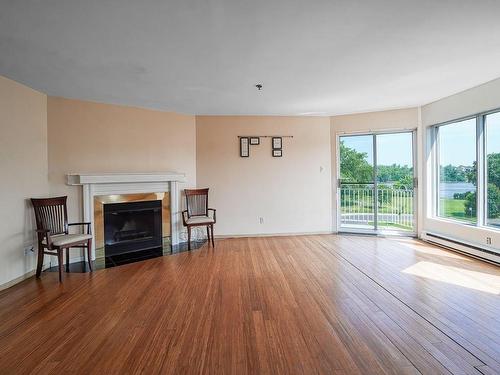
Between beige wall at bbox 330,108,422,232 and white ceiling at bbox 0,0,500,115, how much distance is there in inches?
37.0

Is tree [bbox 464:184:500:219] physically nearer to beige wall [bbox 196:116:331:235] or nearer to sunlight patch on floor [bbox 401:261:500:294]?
sunlight patch on floor [bbox 401:261:500:294]

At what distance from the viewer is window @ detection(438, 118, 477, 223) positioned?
4402 millimetres

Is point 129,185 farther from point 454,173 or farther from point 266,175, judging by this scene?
point 454,173

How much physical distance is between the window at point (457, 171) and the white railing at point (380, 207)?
23.3 inches

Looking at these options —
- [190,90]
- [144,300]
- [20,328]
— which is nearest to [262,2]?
[190,90]

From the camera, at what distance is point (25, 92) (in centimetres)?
365

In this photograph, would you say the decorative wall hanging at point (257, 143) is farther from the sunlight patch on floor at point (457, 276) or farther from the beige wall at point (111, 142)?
the sunlight patch on floor at point (457, 276)

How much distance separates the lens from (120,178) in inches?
177

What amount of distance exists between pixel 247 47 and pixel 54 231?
344cm

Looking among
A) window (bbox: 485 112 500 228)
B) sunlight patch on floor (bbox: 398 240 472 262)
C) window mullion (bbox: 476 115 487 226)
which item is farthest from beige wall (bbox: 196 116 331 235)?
window (bbox: 485 112 500 228)

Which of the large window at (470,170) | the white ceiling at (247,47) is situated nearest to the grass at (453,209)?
the large window at (470,170)

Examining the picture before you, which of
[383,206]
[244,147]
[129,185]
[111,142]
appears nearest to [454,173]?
[383,206]

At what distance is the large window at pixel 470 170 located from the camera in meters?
4.05

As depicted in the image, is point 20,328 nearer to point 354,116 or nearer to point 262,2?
point 262,2
